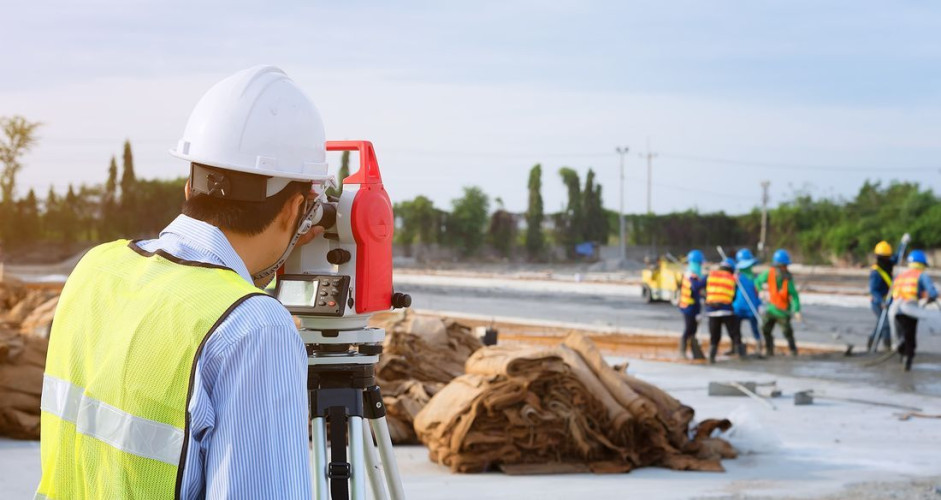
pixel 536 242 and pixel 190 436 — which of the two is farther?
pixel 536 242

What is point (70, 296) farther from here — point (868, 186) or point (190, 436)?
point (868, 186)

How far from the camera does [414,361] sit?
30.5 ft

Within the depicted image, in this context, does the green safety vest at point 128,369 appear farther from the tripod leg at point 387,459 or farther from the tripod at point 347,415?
the tripod leg at point 387,459

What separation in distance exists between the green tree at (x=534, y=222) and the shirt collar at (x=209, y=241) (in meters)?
68.7

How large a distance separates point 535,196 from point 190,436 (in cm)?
7166

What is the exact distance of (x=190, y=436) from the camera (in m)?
1.56

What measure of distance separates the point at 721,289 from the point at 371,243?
1354 centimetres

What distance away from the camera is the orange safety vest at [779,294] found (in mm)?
16594

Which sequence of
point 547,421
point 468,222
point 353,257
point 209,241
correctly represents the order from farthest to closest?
point 468,222 → point 547,421 → point 353,257 → point 209,241

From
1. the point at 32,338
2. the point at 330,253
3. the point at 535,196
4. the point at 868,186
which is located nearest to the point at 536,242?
the point at 535,196

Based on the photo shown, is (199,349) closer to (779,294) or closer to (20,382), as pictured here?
(20,382)

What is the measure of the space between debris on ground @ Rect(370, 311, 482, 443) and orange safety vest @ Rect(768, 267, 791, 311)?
7941 millimetres

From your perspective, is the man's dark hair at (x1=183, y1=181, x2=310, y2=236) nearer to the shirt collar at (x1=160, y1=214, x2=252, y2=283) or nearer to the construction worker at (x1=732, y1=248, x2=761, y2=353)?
the shirt collar at (x1=160, y1=214, x2=252, y2=283)

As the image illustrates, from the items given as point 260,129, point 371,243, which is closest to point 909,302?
point 371,243
